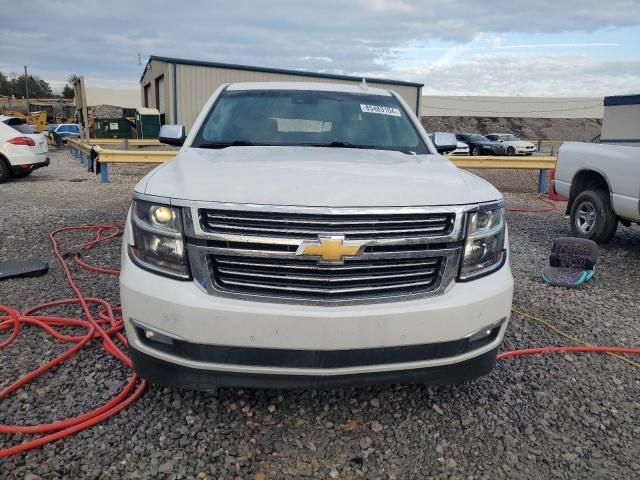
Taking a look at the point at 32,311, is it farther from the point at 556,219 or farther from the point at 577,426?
the point at 556,219

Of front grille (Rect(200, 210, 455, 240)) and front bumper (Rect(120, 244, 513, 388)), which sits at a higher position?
front grille (Rect(200, 210, 455, 240))

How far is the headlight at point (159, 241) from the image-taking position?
2.27 metres

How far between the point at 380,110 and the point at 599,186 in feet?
13.7

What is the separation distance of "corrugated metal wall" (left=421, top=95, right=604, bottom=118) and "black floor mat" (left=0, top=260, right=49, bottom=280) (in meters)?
49.0

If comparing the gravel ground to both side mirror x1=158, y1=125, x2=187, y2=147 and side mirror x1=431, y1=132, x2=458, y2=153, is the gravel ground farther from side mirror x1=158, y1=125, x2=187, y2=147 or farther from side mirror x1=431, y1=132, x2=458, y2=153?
side mirror x1=158, y1=125, x2=187, y2=147

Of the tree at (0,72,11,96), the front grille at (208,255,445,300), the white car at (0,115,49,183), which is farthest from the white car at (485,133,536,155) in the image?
the tree at (0,72,11,96)

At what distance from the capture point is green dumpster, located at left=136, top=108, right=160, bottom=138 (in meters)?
25.5

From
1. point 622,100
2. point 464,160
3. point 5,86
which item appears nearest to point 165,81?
point 464,160

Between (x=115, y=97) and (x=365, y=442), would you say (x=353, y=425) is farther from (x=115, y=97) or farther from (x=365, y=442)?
(x=115, y=97)

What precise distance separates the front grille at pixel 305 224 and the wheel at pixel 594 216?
5.16 meters

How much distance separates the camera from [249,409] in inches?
106

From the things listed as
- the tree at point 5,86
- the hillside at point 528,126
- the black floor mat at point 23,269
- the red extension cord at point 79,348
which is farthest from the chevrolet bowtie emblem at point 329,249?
the tree at point 5,86

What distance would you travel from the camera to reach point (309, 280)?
87.7 inches

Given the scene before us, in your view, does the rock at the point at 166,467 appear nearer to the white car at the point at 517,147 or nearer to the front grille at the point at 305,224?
the front grille at the point at 305,224
